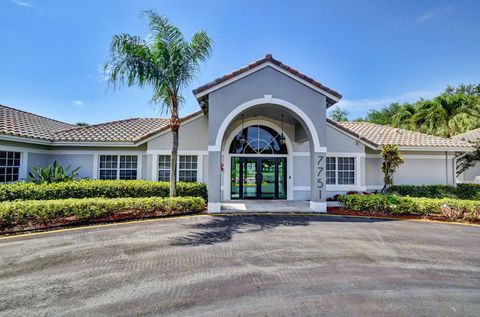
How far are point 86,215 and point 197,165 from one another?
6314 millimetres

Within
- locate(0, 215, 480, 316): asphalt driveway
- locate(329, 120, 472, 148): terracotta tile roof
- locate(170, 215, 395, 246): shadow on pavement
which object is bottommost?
locate(0, 215, 480, 316): asphalt driveway

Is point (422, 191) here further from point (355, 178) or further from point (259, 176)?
point (259, 176)

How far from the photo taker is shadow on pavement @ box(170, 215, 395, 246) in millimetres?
7262

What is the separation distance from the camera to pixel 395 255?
20.5 feet

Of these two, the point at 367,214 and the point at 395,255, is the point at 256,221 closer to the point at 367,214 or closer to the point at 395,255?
the point at 395,255

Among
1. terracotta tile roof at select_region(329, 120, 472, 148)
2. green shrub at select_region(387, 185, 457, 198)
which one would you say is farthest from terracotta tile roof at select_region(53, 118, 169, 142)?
green shrub at select_region(387, 185, 457, 198)

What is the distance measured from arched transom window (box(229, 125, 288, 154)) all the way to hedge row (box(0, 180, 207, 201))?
352 centimetres

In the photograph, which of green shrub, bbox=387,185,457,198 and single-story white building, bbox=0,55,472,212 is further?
green shrub, bbox=387,185,457,198

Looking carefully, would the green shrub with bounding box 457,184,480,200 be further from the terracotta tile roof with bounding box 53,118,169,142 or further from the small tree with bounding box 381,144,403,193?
the terracotta tile roof with bounding box 53,118,169,142

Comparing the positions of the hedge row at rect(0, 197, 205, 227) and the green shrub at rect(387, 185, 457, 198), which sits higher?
the green shrub at rect(387, 185, 457, 198)

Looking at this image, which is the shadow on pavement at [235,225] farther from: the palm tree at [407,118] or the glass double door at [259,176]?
the palm tree at [407,118]

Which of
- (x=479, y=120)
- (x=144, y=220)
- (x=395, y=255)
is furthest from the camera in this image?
(x=479, y=120)

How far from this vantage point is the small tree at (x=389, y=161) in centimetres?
1309

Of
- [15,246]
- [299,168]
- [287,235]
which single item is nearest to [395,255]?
[287,235]
